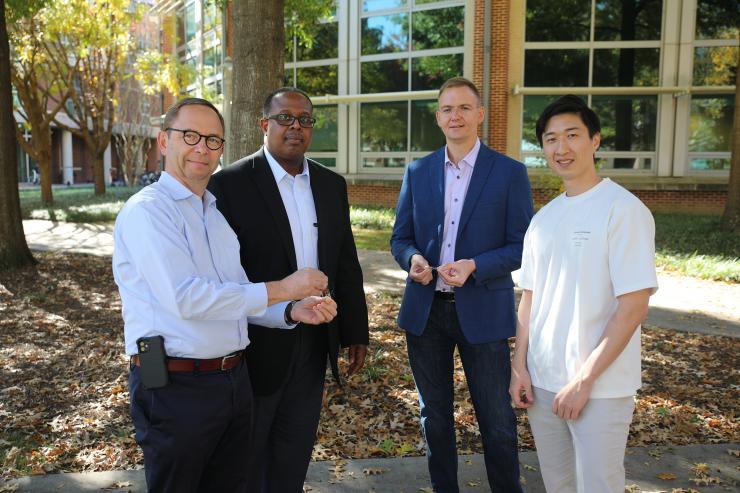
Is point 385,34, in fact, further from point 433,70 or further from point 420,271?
point 420,271

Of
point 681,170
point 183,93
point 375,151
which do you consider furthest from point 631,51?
point 183,93

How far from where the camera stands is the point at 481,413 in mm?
3236

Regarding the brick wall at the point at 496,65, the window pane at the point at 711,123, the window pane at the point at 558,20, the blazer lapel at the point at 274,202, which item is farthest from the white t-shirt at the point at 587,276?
the window pane at the point at 711,123

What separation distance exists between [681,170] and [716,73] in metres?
3.11

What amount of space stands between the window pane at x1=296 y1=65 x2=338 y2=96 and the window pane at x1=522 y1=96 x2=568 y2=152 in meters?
6.74

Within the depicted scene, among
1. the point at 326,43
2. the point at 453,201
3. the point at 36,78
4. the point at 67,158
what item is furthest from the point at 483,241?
the point at 67,158

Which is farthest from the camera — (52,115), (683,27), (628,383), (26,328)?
(52,115)

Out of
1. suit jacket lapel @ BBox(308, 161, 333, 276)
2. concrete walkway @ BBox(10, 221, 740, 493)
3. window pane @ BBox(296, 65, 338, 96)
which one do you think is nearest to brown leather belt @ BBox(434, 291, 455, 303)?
suit jacket lapel @ BBox(308, 161, 333, 276)

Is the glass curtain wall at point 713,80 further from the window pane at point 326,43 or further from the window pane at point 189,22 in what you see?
the window pane at point 189,22

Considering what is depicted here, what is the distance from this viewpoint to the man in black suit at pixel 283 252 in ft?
9.70

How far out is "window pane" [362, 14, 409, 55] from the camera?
20.7 m

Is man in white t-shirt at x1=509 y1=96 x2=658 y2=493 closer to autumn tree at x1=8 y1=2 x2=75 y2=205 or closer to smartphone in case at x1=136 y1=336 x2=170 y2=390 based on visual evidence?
smartphone in case at x1=136 y1=336 x2=170 y2=390

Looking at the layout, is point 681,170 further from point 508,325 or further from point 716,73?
point 508,325

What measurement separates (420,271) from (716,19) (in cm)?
2023
